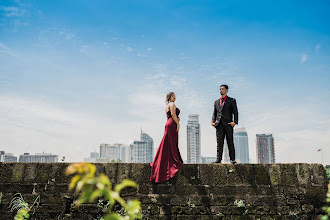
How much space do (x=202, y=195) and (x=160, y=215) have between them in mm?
916

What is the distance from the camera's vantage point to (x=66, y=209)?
18.0 feet

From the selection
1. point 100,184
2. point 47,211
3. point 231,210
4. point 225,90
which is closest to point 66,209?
point 47,211

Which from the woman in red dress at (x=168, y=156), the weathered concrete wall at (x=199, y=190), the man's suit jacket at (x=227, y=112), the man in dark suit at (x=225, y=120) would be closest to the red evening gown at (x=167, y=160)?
the woman in red dress at (x=168, y=156)

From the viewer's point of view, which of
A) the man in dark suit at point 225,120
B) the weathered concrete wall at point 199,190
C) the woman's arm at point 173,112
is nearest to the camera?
the weathered concrete wall at point 199,190

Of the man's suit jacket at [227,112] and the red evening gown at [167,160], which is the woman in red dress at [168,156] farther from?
the man's suit jacket at [227,112]

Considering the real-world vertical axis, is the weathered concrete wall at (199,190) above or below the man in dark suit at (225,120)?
below

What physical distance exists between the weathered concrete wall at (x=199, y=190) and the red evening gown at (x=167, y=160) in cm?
16

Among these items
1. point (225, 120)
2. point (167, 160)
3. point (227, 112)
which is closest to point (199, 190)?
point (167, 160)

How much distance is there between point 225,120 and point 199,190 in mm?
1683

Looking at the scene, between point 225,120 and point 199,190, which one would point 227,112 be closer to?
point 225,120

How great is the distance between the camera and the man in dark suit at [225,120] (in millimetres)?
6188

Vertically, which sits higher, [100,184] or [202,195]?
[100,184]

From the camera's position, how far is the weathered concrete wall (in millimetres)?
5434

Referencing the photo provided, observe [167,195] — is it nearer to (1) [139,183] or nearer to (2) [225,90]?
(1) [139,183]
